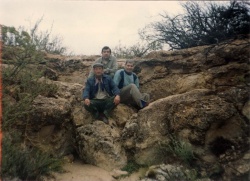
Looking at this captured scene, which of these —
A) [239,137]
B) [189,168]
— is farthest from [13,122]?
[239,137]

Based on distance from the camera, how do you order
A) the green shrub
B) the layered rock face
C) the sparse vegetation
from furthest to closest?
the layered rock face, the sparse vegetation, the green shrub

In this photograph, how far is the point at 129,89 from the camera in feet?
21.7

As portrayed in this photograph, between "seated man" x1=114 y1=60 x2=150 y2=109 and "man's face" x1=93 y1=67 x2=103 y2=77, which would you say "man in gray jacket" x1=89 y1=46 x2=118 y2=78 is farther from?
"man's face" x1=93 y1=67 x2=103 y2=77

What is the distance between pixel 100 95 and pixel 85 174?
1835 mm

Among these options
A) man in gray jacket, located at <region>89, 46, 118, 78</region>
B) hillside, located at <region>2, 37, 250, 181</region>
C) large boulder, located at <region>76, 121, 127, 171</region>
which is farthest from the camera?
man in gray jacket, located at <region>89, 46, 118, 78</region>

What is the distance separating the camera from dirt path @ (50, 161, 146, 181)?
5.22 meters

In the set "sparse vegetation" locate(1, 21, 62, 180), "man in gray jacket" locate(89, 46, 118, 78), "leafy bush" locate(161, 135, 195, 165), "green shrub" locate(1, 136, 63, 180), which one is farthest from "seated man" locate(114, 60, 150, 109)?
"green shrub" locate(1, 136, 63, 180)

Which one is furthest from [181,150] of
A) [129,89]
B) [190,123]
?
[129,89]

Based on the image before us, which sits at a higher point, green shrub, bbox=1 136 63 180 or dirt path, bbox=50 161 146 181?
green shrub, bbox=1 136 63 180

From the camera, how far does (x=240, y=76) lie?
595 centimetres

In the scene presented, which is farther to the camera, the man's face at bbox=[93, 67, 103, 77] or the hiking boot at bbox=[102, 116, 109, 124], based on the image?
the man's face at bbox=[93, 67, 103, 77]

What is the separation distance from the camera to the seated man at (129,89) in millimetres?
6594

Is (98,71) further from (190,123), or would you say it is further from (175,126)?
(190,123)

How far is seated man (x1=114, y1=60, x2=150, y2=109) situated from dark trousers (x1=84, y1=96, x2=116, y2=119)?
0.48 meters
